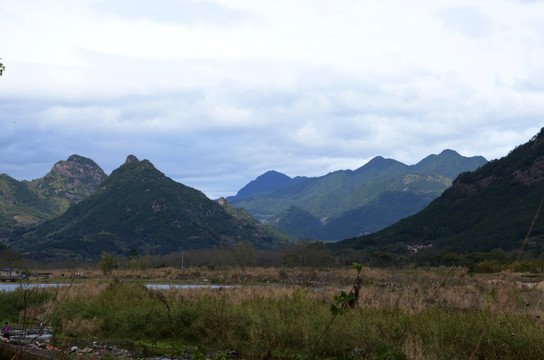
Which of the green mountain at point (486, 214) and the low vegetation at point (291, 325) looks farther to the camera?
the green mountain at point (486, 214)

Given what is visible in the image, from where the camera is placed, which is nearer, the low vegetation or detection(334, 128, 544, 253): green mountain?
the low vegetation

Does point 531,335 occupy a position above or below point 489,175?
below

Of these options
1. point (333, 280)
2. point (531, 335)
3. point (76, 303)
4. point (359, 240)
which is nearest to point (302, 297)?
point (76, 303)

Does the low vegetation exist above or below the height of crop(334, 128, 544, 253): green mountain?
below

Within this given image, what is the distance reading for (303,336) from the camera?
1694 centimetres

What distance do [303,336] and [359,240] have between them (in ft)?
455

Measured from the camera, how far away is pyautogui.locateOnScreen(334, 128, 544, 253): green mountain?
4124 inches

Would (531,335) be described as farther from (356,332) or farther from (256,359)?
(256,359)

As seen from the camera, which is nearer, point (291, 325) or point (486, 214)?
point (291, 325)

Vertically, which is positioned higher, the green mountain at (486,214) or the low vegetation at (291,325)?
the green mountain at (486,214)

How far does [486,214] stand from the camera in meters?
119

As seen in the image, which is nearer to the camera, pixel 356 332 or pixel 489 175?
pixel 356 332

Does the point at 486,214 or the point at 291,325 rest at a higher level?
the point at 486,214

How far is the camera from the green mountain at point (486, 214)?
104750 mm
